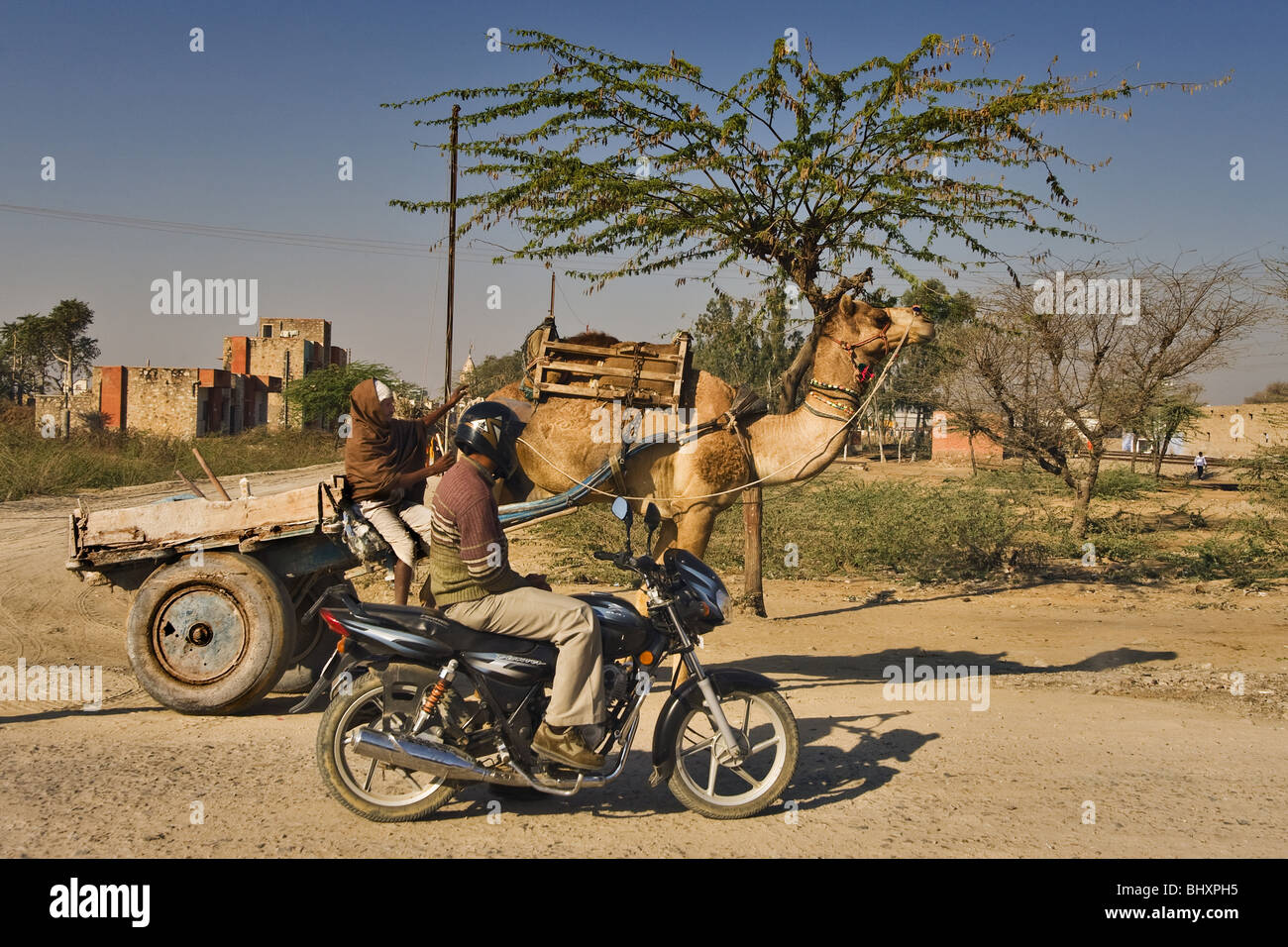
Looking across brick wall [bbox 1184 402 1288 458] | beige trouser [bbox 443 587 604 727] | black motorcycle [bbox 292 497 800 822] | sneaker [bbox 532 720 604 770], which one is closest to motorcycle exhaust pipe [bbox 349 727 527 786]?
black motorcycle [bbox 292 497 800 822]

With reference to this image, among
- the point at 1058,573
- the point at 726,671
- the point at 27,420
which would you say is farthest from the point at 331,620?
the point at 27,420

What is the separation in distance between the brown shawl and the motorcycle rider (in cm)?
250

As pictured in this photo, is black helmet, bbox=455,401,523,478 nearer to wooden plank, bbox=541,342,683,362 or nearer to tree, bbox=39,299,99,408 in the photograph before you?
wooden plank, bbox=541,342,683,362

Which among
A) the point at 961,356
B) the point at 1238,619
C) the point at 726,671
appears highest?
the point at 961,356

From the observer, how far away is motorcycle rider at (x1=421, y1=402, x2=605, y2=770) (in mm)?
4734

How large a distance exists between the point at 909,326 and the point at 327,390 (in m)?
41.7

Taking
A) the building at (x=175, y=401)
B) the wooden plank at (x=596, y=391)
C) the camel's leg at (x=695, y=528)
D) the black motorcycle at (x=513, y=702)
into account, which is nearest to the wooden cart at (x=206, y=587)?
the black motorcycle at (x=513, y=702)

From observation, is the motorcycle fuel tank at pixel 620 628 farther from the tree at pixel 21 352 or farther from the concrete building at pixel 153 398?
the tree at pixel 21 352

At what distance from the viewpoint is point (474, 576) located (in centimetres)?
477

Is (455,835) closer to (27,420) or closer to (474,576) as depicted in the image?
(474,576)

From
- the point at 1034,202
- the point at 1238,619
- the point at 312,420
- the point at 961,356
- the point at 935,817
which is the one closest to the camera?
the point at 935,817

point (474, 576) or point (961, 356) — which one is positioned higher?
point (961, 356)

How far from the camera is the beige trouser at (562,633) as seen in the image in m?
4.73
